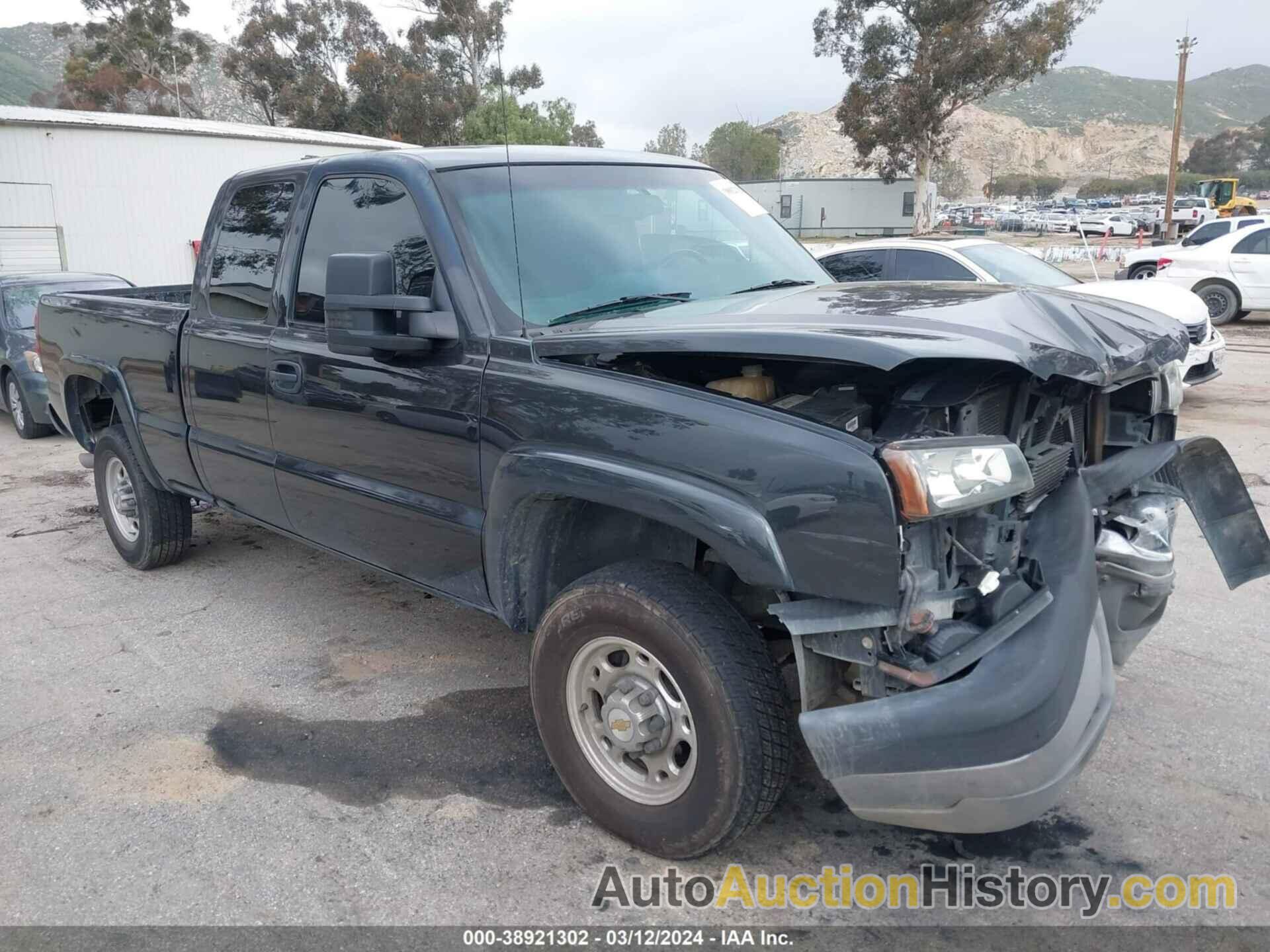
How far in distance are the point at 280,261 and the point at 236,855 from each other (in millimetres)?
2330

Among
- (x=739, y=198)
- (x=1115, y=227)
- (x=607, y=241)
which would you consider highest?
(x=1115, y=227)

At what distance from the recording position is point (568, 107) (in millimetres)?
56562

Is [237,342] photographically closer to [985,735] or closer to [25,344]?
[985,735]

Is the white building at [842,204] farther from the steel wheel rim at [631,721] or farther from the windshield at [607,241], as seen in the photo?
the steel wheel rim at [631,721]

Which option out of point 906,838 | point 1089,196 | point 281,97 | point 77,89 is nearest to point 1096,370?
point 906,838

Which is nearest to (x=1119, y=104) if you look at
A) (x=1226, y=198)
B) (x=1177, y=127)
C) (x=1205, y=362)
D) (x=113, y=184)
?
(x=1226, y=198)

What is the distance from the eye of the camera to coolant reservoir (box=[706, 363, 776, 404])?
9.23 ft

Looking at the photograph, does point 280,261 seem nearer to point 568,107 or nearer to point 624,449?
point 624,449

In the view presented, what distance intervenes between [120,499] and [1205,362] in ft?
29.3

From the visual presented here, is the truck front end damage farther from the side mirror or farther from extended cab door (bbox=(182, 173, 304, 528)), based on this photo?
extended cab door (bbox=(182, 173, 304, 528))

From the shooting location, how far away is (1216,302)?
1543 cm

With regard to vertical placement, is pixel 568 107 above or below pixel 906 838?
above

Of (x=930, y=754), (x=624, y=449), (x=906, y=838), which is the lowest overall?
(x=906, y=838)

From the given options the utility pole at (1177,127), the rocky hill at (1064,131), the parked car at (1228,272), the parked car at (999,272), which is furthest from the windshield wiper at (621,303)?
the rocky hill at (1064,131)
